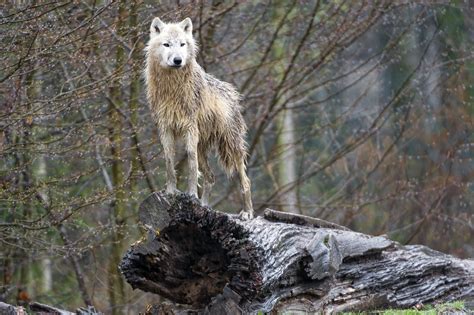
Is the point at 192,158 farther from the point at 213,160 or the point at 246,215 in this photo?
the point at 213,160

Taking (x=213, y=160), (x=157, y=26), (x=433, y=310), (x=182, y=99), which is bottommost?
(x=213, y=160)

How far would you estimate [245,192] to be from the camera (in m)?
10.6

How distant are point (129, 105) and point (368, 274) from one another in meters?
6.02

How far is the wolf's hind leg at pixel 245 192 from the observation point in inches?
407

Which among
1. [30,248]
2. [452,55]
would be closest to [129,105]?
[30,248]

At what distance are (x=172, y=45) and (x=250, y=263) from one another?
236 centimetres

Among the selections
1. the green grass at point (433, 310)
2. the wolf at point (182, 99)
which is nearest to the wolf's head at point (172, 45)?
the wolf at point (182, 99)

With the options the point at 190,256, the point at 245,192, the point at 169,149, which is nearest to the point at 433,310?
the point at 245,192

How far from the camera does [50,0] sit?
11.9 m

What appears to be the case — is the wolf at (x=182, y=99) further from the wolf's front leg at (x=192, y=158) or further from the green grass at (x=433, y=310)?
the green grass at (x=433, y=310)

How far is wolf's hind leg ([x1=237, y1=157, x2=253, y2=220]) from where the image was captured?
1033cm

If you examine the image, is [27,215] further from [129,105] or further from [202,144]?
[202,144]

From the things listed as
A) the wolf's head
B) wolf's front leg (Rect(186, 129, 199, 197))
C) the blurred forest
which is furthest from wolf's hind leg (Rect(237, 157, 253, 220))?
the blurred forest

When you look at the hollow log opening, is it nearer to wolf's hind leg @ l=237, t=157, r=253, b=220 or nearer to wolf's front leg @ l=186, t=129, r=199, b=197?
wolf's front leg @ l=186, t=129, r=199, b=197
